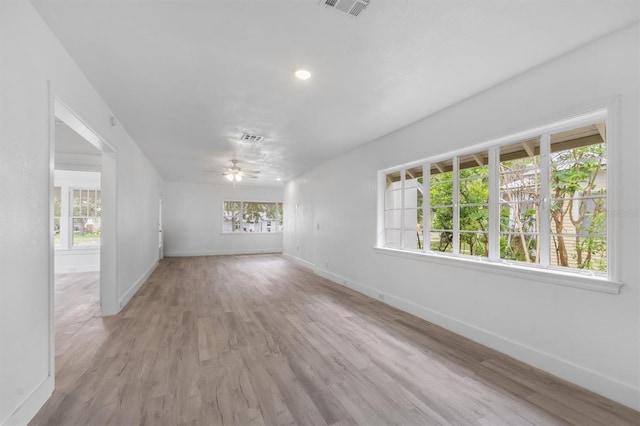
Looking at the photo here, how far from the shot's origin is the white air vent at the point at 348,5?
1.78 metres

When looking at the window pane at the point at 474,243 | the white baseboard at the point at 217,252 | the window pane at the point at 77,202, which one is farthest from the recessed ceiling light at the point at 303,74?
the white baseboard at the point at 217,252

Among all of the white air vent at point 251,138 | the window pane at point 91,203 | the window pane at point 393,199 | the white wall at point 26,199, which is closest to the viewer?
the white wall at point 26,199

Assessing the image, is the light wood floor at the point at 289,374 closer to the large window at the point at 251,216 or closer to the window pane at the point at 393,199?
the window pane at the point at 393,199

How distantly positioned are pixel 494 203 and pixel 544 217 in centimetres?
50

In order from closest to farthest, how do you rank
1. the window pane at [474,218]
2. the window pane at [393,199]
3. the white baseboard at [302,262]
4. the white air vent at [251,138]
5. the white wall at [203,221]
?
the window pane at [474,218], the white air vent at [251,138], the window pane at [393,199], the white baseboard at [302,262], the white wall at [203,221]

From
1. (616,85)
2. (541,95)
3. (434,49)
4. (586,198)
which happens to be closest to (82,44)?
(434,49)

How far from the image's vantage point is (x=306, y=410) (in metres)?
1.91

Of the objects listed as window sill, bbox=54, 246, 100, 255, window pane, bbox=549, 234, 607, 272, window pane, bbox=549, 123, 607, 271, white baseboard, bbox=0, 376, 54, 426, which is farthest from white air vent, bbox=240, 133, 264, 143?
window sill, bbox=54, 246, 100, 255

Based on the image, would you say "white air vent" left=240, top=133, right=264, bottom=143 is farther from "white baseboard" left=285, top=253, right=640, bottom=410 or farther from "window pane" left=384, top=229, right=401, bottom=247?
"white baseboard" left=285, top=253, right=640, bottom=410

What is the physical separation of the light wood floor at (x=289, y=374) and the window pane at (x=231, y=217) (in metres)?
6.37

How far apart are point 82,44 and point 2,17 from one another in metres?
0.70

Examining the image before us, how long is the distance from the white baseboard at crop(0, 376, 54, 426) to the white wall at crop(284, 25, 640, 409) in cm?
370

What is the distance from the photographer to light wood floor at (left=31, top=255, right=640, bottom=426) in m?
1.86

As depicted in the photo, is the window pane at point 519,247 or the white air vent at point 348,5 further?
the window pane at point 519,247
